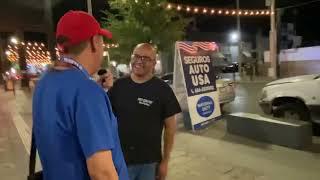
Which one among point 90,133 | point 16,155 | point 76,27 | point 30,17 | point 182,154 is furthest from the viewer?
point 30,17

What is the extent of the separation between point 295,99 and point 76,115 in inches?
283

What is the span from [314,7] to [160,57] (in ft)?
Answer: 55.7

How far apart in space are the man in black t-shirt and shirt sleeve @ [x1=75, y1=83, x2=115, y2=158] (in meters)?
1.55

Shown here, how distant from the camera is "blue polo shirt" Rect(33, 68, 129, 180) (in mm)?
1795

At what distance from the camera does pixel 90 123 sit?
1.79 metres

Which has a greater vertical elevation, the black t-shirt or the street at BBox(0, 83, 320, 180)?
the black t-shirt

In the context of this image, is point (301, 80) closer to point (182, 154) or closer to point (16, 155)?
point (182, 154)

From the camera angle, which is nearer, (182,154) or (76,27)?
(76,27)

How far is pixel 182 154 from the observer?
729 centimetres

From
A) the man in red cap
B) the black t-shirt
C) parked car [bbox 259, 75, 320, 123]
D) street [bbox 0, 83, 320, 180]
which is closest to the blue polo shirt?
the man in red cap

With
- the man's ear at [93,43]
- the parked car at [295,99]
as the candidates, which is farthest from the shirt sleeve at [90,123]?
the parked car at [295,99]

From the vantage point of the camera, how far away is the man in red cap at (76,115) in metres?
1.80

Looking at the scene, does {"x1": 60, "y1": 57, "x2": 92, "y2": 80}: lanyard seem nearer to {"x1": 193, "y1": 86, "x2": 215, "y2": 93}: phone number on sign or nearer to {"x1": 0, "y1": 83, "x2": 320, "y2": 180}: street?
{"x1": 0, "y1": 83, "x2": 320, "y2": 180}: street

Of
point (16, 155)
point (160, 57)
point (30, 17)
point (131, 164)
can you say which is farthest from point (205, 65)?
point (30, 17)
